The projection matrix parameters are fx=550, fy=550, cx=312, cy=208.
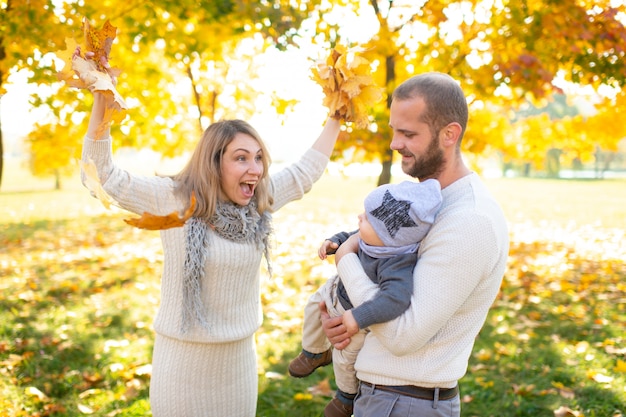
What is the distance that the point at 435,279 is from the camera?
1785 mm

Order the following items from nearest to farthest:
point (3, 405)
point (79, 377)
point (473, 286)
Result: 1. point (473, 286)
2. point (3, 405)
3. point (79, 377)

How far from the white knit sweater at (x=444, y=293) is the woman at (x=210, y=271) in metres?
0.94

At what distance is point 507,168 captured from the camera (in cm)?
6097

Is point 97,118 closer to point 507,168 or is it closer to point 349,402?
point 349,402

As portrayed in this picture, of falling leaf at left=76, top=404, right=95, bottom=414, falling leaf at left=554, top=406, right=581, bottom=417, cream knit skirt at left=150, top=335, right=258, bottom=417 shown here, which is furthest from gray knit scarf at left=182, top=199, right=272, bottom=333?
falling leaf at left=554, top=406, right=581, bottom=417

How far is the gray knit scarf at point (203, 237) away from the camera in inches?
104

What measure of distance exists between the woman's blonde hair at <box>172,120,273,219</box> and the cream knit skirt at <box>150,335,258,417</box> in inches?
27.3

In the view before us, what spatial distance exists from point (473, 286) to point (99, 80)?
1.51 m

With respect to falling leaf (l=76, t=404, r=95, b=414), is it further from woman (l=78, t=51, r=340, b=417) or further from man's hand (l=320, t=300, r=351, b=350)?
man's hand (l=320, t=300, r=351, b=350)

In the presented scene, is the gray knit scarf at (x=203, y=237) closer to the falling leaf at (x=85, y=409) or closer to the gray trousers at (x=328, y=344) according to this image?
the gray trousers at (x=328, y=344)

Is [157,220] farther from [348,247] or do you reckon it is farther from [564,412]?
[564,412]

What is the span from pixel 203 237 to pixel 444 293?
131 centimetres

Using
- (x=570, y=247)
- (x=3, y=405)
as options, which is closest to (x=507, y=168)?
(x=570, y=247)

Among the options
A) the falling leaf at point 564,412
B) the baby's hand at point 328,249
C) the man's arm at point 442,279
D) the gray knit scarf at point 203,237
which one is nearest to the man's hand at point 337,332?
the man's arm at point 442,279
